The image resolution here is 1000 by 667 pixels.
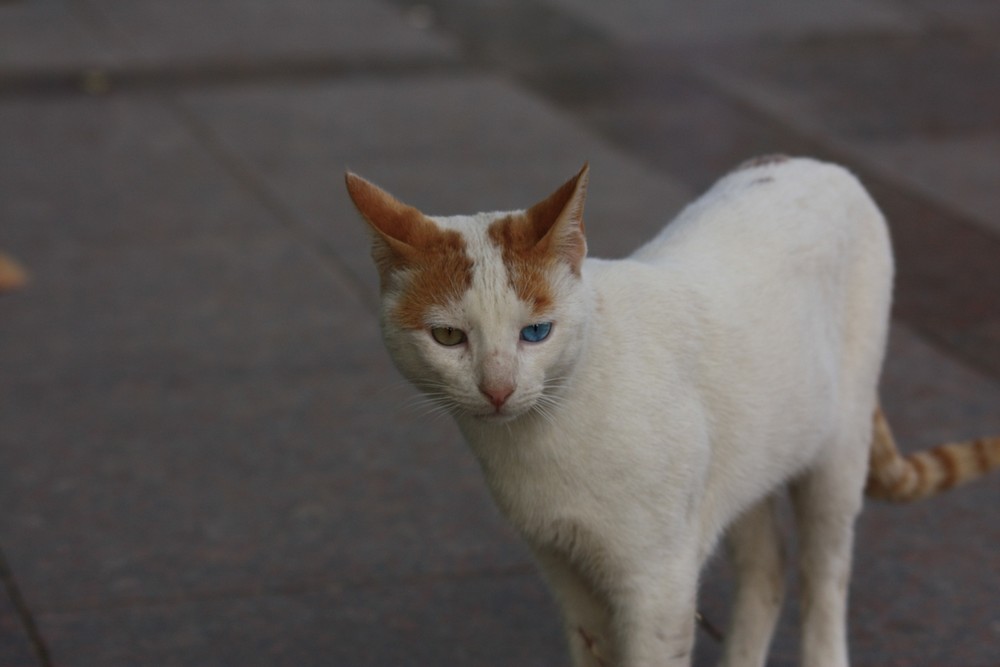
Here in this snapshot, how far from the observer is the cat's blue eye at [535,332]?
2.99 m

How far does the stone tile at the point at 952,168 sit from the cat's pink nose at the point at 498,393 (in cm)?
501

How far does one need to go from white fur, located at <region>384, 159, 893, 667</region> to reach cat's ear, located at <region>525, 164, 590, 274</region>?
60 mm

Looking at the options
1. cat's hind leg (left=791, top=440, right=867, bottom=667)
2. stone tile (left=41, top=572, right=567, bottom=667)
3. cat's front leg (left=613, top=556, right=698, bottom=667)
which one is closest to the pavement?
stone tile (left=41, top=572, right=567, bottom=667)

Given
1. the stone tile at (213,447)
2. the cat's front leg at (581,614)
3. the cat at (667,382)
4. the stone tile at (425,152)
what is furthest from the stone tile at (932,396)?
the cat's front leg at (581,614)

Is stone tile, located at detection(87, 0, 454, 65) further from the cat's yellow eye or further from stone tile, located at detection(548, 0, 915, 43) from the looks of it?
the cat's yellow eye

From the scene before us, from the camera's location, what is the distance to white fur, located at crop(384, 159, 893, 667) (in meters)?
3.10

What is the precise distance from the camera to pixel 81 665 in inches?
162

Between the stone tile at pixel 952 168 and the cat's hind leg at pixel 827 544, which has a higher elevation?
the cat's hind leg at pixel 827 544

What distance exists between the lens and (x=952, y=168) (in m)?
8.21

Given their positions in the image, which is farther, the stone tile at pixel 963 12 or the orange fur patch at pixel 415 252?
the stone tile at pixel 963 12

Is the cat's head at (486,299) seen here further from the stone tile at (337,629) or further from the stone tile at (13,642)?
the stone tile at (13,642)

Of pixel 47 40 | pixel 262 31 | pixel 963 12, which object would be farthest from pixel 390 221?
pixel 963 12

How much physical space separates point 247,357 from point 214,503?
4.18ft

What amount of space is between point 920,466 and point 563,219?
1.65m
